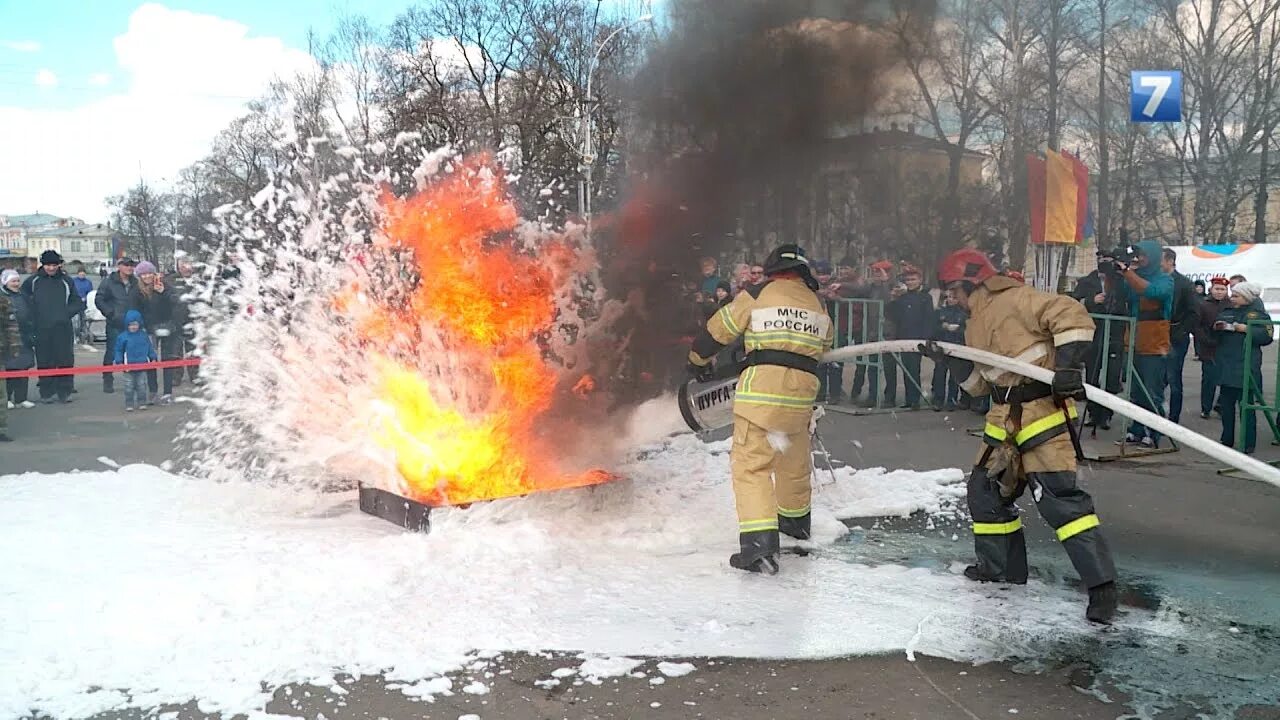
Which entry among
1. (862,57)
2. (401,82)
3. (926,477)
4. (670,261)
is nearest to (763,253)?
(670,261)

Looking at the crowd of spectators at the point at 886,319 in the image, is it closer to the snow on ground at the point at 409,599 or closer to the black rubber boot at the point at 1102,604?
the snow on ground at the point at 409,599

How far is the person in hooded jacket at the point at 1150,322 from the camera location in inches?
358

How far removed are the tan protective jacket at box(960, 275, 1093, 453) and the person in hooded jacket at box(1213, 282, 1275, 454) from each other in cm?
489

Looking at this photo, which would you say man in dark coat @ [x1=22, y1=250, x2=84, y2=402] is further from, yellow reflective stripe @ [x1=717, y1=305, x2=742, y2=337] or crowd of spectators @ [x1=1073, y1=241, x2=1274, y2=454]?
crowd of spectators @ [x1=1073, y1=241, x2=1274, y2=454]

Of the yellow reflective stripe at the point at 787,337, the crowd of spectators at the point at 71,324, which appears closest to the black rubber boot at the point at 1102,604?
the yellow reflective stripe at the point at 787,337

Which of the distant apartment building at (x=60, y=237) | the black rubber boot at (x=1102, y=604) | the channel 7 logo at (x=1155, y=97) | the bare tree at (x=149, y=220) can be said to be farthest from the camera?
the distant apartment building at (x=60, y=237)

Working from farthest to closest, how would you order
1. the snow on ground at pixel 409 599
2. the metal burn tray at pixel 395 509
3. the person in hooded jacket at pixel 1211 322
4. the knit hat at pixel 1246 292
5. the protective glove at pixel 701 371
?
the person in hooded jacket at pixel 1211 322 → the knit hat at pixel 1246 292 → the protective glove at pixel 701 371 → the metal burn tray at pixel 395 509 → the snow on ground at pixel 409 599

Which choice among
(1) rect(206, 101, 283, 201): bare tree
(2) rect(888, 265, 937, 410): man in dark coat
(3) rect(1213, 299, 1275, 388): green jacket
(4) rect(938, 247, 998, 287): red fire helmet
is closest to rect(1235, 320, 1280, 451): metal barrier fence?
(3) rect(1213, 299, 1275, 388): green jacket

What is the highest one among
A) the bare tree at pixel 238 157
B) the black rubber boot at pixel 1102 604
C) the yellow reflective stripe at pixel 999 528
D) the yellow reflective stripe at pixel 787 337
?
the bare tree at pixel 238 157

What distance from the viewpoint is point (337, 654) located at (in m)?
3.99

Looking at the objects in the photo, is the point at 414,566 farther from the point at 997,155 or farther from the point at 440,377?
the point at 997,155

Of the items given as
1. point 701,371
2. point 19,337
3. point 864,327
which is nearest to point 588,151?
point 864,327

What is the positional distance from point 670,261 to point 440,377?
71.3 inches

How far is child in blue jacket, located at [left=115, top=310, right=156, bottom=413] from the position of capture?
12.0 metres
